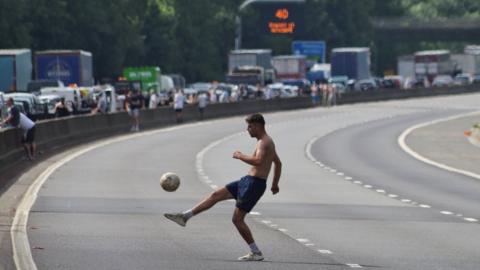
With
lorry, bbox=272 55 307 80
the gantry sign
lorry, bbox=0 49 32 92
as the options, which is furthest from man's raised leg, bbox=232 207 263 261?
lorry, bbox=272 55 307 80

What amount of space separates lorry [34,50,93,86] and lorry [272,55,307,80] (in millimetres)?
44200

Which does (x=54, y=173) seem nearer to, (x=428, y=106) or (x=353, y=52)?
(x=428, y=106)

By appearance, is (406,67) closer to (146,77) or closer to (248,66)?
(248,66)

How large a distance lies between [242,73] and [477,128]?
166 ft

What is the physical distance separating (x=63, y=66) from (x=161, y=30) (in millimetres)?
49671

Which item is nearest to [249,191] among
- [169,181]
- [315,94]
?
[169,181]

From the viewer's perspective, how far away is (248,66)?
107062 millimetres

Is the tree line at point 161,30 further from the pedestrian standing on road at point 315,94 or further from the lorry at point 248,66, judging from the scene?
the pedestrian standing on road at point 315,94

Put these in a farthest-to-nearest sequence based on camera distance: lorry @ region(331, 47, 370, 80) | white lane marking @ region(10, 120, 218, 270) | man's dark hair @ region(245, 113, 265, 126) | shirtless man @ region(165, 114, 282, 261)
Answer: lorry @ region(331, 47, 370, 80) → white lane marking @ region(10, 120, 218, 270) → shirtless man @ region(165, 114, 282, 261) → man's dark hair @ region(245, 113, 265, 126)

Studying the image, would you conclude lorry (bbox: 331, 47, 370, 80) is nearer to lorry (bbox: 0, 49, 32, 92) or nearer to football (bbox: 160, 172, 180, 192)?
lorry (bbox: 0, 49, 32, 92)

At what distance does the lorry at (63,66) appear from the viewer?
73625mm

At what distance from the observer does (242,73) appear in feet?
347

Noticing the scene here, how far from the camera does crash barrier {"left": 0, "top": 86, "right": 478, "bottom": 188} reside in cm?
3722

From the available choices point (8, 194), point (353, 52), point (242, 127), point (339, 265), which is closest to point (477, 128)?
point (242, 127)
